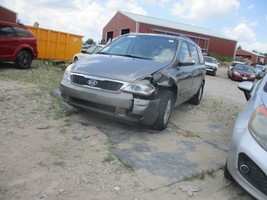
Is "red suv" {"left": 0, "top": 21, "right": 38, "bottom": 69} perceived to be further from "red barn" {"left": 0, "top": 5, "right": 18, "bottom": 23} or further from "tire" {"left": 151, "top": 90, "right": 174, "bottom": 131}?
"red barn" {"left": 0, "top": 5, "right": 18, "bottom": 23}

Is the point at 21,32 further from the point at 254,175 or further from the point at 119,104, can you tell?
the point at 254,175

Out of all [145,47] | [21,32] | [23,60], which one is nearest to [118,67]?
[145,47]

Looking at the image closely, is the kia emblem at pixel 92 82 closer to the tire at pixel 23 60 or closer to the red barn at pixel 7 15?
the tire at pixel 23 60

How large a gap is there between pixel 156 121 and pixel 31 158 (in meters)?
2.18

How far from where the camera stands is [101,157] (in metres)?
4.10

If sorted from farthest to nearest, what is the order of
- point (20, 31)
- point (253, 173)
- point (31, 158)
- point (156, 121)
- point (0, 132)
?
point (20, 31) < point (156, 121) < point (0, 132) < point (31, 158) < point (253, 173)

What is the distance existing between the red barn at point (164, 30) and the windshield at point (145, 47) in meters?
31.5

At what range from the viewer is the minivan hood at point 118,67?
195 inches

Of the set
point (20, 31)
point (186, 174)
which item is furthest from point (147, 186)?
point (20, 31)

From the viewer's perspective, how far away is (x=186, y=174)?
392 cm

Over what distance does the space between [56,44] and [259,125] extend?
1334 cm

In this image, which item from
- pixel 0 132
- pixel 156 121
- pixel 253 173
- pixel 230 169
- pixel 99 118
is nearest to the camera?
pixel 253 173

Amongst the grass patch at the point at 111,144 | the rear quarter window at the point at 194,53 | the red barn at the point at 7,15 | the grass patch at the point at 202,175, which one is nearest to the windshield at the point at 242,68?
the rear quarter window at the point at 194,53

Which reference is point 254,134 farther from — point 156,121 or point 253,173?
point 156,121
